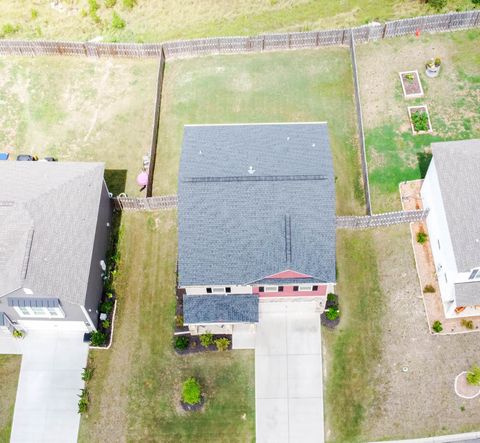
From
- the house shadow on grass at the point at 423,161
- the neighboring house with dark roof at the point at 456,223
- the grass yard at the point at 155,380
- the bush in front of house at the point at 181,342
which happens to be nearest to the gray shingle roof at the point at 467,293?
the neighboring house with dark roof at the point at 456,223

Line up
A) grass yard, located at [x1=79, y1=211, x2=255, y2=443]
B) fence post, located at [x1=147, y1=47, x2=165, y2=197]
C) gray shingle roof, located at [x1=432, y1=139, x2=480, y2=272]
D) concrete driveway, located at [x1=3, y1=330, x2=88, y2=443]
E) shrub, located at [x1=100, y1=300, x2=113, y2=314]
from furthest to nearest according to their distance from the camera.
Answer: fence post, located at [x1=147, y1=47, x2=165, y2=197] → shrub, located at [x1=100, y1=300, x2=113, y2=314] → concrete driveway, located at [x1=3, y1=330, x2=88, y2=443] → grass yard, located at [x1=79, y1=211, x2=255, y2=443] → gray shingle roof, located at [x1=432, y1=139, x2=480, y2=272]

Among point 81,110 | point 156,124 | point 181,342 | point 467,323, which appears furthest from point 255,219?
point 81,110

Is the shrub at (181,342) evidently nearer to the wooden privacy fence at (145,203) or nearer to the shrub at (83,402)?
the shrub at (83,402)

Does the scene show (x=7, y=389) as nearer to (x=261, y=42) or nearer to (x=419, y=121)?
(x=261, y=42)

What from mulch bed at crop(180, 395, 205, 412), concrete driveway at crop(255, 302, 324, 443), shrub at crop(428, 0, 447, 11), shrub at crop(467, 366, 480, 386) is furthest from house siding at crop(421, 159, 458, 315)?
shrub at crop(428, 0, 447, 11)

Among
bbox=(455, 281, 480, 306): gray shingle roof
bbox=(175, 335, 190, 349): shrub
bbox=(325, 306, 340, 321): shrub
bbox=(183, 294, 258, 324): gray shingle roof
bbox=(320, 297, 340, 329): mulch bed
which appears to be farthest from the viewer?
bbox=(320, 297, 340, 329): mulch bed

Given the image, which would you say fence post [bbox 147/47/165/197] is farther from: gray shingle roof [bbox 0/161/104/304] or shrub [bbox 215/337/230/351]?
shrub [bbox 215/337/230/351]

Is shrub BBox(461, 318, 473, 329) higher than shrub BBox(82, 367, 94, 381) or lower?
higher

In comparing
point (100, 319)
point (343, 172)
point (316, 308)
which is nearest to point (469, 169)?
point (343, 172)
